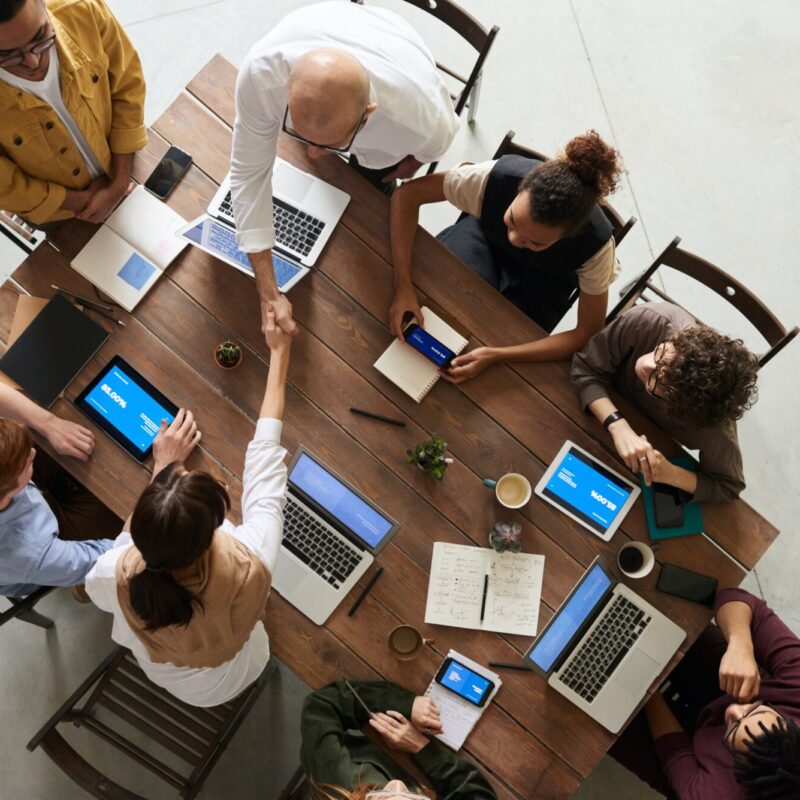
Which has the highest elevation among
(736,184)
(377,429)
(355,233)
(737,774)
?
(736,184)

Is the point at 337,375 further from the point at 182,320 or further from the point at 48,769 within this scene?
the point at 48,769

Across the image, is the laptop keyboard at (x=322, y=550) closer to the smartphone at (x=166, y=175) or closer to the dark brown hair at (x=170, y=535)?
the dark brown hair at (x=170, y=535)

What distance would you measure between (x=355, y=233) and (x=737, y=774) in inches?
71.2

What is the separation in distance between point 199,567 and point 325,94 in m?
1.12

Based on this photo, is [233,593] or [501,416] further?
[501,416]

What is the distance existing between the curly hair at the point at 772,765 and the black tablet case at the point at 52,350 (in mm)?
2069

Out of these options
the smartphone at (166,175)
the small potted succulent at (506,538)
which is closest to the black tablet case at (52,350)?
the smartphone at (166,175)

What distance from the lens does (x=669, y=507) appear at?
2070 mm

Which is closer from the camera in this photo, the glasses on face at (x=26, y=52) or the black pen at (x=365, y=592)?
the glasses on face at (x=26, y=52)

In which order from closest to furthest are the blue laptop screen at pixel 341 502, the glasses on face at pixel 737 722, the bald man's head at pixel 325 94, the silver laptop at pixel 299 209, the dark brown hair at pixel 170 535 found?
the dark brown hair at pixel 170 535 < the bald man's head at pixel 325 94 < the glasses on face at pixel 737 722 < the blue laptop screen at pixel 341 502 < the silver laptop at pixel 299 209

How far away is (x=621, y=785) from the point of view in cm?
267

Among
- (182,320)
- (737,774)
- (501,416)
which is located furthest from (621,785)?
(182,320)

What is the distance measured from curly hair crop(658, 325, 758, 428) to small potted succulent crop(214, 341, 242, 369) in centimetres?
118

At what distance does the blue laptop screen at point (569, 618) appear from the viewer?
1.99 m
